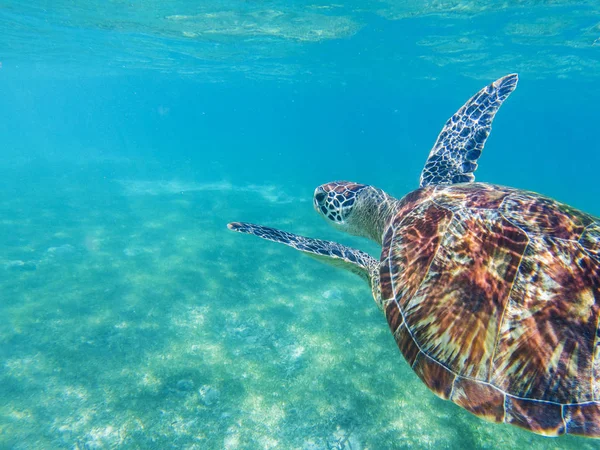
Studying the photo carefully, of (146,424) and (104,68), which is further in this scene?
(104,68)

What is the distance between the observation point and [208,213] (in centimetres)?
1514

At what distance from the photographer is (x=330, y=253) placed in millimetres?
3852

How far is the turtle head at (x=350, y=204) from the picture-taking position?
5.11 meters

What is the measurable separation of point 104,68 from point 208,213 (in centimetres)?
3363

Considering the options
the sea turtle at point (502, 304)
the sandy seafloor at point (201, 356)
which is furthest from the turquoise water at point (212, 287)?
the sea turtle at point (502, 304)

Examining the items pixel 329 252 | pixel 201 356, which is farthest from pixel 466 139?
pixel 201 356

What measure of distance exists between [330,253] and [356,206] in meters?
1.56

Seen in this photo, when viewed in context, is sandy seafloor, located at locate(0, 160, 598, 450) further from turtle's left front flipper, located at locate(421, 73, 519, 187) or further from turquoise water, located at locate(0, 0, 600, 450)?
turtle's left front flipper, located at locate(421, 73, 519, 187)

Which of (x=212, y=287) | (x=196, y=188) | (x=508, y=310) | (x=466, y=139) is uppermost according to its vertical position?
(x=466, y=139)

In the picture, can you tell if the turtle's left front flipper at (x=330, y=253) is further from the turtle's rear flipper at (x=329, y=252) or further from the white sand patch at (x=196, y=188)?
the white sand patch at (x=196, y=188)

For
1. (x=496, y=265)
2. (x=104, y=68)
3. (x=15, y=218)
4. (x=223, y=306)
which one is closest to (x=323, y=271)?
(x=223, y=306)

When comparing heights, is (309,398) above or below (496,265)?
below

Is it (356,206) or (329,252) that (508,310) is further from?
(356,206)

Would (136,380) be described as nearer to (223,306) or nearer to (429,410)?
(223,306)
